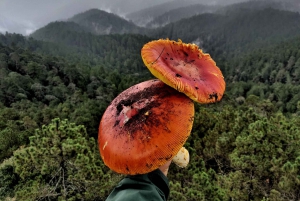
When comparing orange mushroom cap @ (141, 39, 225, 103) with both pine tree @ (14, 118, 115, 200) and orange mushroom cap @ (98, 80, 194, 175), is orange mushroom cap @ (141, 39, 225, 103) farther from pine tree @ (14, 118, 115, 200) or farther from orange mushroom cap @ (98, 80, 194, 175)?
pine tree @ (14, 118, 115, 200)

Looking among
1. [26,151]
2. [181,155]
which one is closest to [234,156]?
[26,151]

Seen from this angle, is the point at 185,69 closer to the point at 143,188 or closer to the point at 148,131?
the point at 148,131

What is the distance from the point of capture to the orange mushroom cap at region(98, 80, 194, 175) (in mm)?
1665

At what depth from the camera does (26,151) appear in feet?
23.0

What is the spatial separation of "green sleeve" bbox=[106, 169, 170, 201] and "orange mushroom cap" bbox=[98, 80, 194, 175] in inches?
2.6

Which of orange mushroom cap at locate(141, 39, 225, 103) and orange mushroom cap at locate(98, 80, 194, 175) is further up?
orange mushroom cap at locate(141, 39, 225, 103)

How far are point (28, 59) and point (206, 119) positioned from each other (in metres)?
57.1

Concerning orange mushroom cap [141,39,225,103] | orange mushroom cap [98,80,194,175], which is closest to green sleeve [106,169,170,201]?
orange mushroom cap [98,80,194,175]

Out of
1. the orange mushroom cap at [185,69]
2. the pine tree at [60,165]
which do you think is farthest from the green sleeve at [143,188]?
the pine tree at [60,165]

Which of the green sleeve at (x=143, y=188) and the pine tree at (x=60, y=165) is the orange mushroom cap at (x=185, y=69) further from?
the pine tree at (x=60, y=165)

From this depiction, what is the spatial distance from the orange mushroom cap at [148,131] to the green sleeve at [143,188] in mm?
66

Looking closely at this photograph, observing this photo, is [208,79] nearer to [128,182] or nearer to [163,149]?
[163,149]

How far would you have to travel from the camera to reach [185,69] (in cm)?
203

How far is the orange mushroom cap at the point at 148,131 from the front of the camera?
167cm
